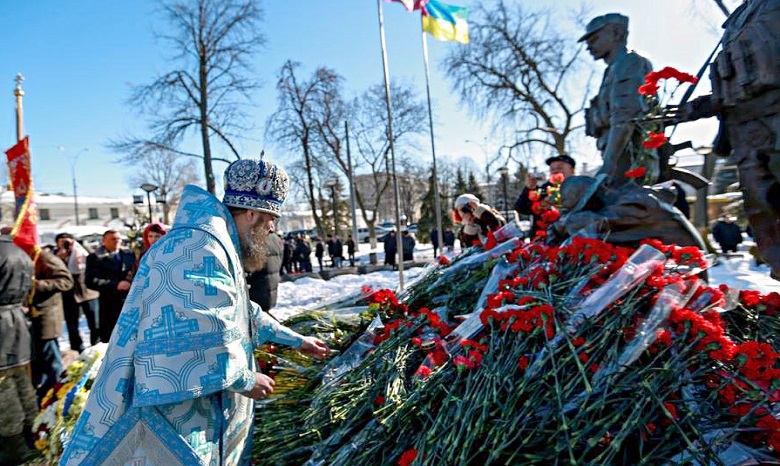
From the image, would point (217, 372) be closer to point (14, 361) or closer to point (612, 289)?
point (612, 289)

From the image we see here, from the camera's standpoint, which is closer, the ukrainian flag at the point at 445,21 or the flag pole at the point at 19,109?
the flag pole at the point at 19,109

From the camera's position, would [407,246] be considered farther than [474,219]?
Yes

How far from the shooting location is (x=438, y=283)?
154 inches

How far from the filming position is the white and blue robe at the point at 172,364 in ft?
4.89

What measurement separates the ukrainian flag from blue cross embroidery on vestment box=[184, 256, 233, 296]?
9.75m

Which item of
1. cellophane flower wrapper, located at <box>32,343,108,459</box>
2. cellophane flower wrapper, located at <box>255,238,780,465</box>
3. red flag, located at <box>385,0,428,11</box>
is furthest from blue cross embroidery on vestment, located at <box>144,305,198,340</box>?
red flag, located at <box>385,0,428,11</box>

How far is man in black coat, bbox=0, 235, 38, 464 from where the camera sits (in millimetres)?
3438

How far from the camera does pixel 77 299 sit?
6.21 m

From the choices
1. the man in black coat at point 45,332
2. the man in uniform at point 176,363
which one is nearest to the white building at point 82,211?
the man in black coat at point 45,332

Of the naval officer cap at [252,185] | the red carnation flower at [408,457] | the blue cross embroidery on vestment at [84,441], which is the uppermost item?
the naval officer cap at [252,185]

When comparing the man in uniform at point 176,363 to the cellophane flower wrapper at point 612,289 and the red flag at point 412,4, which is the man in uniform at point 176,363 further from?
the red flag at point 412,4

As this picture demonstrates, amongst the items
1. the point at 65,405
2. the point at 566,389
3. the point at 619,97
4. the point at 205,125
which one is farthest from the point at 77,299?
the point at 205,125

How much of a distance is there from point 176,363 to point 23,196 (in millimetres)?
5345

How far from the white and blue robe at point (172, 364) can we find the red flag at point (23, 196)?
424 cm
